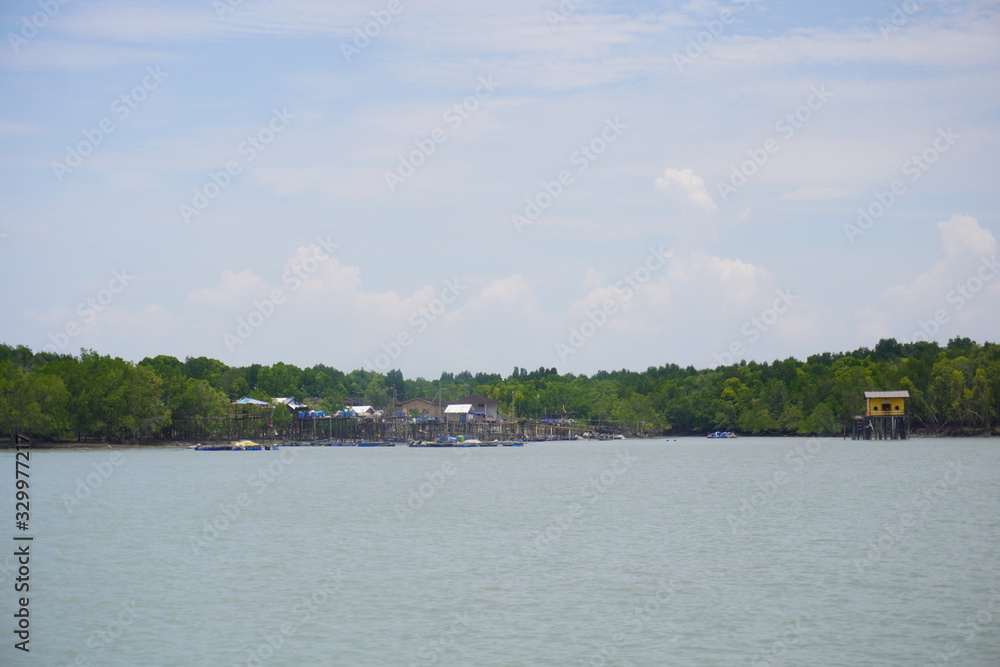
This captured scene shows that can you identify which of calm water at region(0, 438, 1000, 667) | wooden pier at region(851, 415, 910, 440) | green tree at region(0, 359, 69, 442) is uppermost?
green tree at region(0, 359, 69, 442)

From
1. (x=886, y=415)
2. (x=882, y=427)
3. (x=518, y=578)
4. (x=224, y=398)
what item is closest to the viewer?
(x=518, y=578)

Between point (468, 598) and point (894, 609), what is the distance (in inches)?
424

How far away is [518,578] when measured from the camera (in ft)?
99.3

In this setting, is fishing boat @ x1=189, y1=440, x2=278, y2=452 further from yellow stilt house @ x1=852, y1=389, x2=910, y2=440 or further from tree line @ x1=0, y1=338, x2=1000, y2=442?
yellow stilt house @ x1=852, y1=389, x2=910, y2=440

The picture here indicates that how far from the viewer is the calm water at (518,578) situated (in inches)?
870

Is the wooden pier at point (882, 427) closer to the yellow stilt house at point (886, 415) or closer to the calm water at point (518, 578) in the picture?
the yellow stilt house at point (886, 415)

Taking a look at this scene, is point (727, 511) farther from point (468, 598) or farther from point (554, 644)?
point (554, 644)

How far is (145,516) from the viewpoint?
50.3 meters

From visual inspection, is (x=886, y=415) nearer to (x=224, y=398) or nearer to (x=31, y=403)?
(x=224, y=398)

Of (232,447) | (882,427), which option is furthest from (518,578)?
(882,427)

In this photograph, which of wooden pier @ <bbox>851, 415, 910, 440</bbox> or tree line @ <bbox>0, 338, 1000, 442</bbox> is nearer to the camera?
tree line @ <bbox>0, 338, 1000, 442</bbox>

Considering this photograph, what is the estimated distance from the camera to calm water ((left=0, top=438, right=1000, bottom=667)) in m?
22.1

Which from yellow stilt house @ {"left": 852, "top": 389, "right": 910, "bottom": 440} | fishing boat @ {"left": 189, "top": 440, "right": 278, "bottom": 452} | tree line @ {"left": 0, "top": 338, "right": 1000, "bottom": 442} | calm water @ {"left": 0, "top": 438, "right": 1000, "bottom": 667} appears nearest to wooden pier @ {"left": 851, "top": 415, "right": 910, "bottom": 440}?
yellow stilt house @ {"left": 852, "top": 389, "right": 910, "bottom": 440}

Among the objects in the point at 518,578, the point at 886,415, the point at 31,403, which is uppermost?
the point at 31,403
